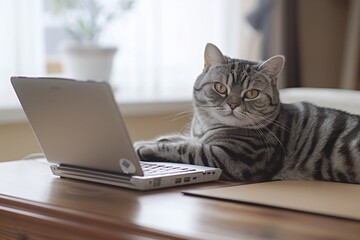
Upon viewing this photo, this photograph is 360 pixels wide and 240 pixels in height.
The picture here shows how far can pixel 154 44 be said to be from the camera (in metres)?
2.66

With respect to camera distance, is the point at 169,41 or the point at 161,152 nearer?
the point at 161,152

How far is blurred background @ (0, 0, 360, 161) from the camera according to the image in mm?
2266

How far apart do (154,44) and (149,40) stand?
26mm

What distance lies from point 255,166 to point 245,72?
20cm

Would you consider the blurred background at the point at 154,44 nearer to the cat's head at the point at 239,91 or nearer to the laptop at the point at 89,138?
the cat's head at the point at 239,91

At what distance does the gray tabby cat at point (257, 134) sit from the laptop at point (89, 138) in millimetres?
58

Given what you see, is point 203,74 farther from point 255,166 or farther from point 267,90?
point 255,166

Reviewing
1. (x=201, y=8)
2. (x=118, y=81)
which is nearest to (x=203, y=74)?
(x=118, y=81)

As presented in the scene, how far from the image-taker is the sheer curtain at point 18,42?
7.33ft

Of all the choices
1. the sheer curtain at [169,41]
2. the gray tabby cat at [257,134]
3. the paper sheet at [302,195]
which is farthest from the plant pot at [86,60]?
the paper sheet at [302,195]

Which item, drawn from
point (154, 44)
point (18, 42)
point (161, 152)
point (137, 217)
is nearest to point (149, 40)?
point (154, 44)

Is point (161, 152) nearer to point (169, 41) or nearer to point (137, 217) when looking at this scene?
point (137, 217)

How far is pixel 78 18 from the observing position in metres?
2.50

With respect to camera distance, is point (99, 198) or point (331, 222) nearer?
point (331, 222)
